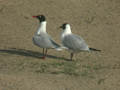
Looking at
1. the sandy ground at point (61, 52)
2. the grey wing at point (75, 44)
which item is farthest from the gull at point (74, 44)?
the sandy ground at point (61, 52)

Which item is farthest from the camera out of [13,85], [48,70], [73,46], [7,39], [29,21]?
[29,21]

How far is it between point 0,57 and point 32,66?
1.29m

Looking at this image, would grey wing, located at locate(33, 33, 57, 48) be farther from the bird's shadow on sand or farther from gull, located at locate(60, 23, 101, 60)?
the bird's shadow on sand

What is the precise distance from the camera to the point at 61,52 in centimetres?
1227

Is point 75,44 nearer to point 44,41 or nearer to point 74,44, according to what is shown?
point 74,44

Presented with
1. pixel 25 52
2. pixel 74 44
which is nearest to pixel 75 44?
pixel 74 44

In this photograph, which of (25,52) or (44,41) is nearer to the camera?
(44,41)

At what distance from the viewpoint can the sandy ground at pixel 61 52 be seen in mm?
8859

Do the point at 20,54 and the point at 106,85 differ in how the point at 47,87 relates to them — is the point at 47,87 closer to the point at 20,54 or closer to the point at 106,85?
the point at 106,85

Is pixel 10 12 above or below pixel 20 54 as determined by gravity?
above

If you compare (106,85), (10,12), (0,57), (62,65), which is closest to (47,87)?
(106,85)

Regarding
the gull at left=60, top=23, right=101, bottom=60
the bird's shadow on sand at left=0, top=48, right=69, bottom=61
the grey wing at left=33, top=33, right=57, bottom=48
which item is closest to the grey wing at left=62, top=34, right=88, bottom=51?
the gull at left=60, top=23, right=101, bottom=60

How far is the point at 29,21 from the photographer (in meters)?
15.5

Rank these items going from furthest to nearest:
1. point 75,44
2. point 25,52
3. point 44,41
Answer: point 25,52
point 44,41
point 75,44
